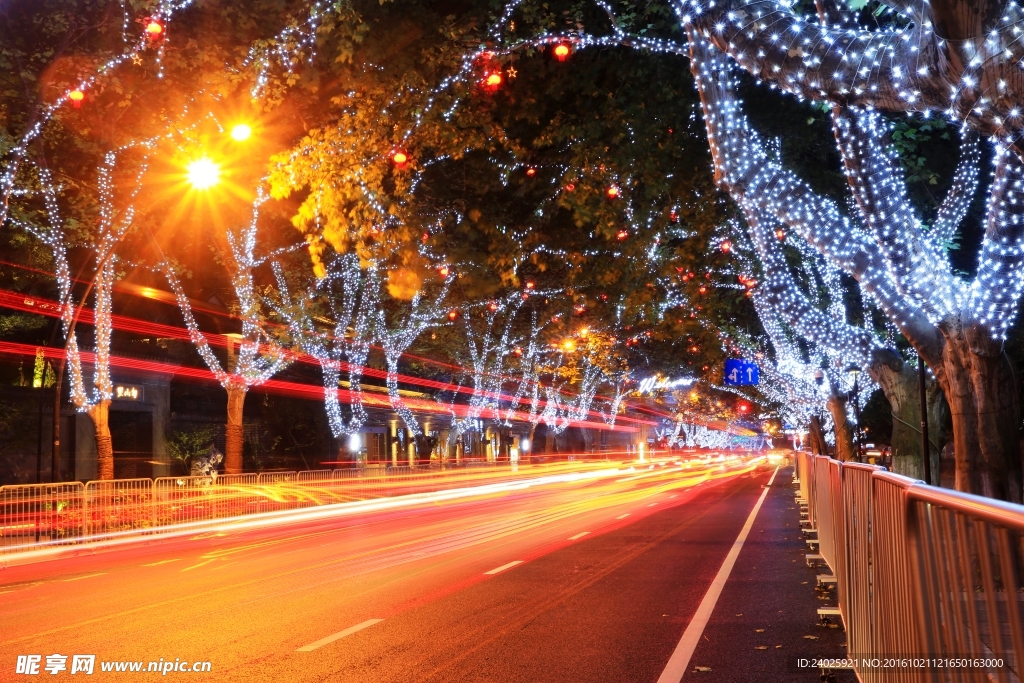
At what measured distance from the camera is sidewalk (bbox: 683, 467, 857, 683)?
7.84 meters

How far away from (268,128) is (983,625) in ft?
52.0

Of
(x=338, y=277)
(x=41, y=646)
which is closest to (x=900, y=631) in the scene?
(x=41, y=646)

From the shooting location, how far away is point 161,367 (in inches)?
1480

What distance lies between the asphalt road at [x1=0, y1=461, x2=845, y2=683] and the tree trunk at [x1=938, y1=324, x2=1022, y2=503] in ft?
8.75

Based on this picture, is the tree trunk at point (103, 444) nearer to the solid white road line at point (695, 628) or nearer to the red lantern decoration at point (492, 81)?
the red lantern decoration at point (492, 81)

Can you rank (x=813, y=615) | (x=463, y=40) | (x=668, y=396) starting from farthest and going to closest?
(x=668, y=396)
(x=463, y=40)
(x=813, y=615)

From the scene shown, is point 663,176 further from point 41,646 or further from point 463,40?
point 41,646

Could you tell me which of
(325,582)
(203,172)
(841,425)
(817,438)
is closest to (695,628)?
(325,582)

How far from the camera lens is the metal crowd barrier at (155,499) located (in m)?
19.7

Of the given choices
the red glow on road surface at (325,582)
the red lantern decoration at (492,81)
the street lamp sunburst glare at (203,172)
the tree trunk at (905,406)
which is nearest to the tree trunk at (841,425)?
the red glow on road surface at (325,582)

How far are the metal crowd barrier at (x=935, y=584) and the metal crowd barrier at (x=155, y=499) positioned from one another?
55.5 feet

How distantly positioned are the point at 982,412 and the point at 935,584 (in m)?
9.10

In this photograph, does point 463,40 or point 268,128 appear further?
point 268,128

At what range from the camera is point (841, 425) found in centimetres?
3117
